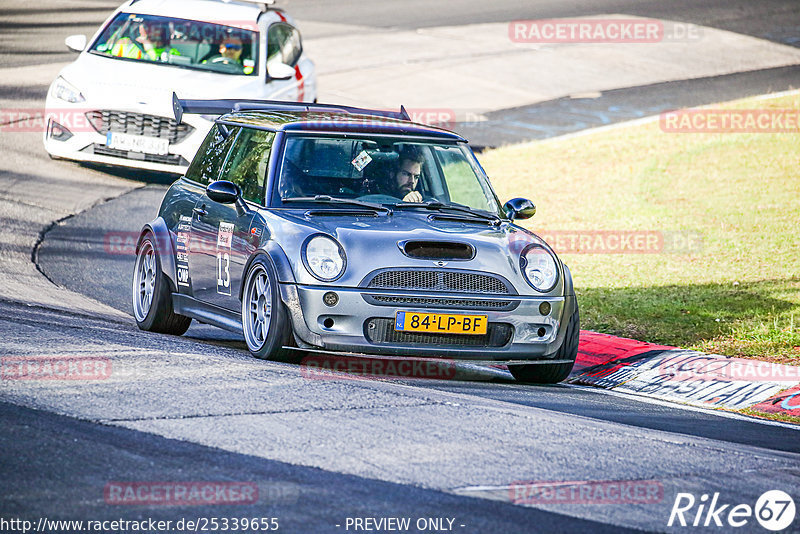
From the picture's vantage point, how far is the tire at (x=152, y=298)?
9.84 metres

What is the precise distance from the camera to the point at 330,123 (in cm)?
930

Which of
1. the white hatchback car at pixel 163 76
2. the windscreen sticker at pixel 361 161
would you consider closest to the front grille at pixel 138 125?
the white hatchback car at pixel 163 76

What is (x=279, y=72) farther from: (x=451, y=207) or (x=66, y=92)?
(x=451, y=207)

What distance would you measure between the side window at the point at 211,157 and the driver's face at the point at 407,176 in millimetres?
1401

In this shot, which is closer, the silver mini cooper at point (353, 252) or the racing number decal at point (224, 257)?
the silver mini cooper at point (353, 252)

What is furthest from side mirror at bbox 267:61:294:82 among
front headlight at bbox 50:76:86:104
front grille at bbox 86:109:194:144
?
front headlight at bbox 50:76:86:104

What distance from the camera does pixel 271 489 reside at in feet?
17.4

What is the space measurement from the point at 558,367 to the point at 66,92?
836 cm

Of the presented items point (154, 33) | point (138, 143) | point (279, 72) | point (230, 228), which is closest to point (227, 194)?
point (230, 228)

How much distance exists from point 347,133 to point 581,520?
4.51 m

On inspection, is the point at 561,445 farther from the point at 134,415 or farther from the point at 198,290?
the point at 198,290

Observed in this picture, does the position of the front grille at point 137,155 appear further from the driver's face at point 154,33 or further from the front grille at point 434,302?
the front grille at point 434,302

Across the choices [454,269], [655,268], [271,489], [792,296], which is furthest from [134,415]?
[655,268]

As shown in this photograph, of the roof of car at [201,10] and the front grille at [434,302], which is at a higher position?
the roof of car at [201,10]
